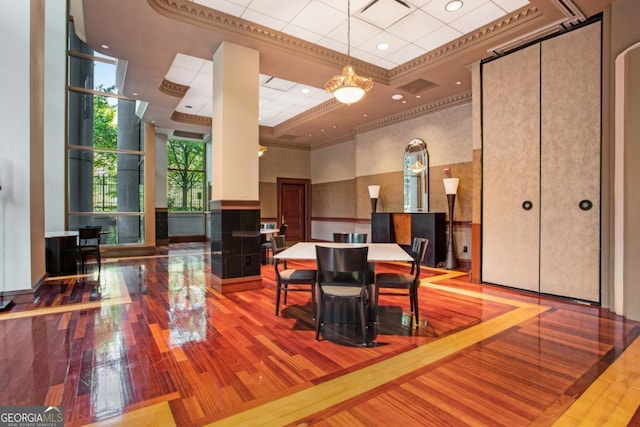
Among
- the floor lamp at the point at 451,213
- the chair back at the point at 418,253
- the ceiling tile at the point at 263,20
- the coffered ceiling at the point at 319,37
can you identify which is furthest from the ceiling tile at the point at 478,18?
the chair back at the point at 418,253

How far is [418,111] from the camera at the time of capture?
723 centimetres

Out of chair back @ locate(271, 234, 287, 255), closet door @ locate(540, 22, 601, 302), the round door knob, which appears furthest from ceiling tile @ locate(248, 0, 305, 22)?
the round door knob

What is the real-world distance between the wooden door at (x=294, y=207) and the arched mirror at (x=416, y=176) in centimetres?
437

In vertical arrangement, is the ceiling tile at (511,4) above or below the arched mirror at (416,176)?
above

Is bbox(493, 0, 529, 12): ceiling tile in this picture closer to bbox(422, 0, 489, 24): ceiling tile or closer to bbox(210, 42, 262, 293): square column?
bbox(422, 0, 489, 24): ceiling tile

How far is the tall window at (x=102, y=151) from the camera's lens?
23.6ft

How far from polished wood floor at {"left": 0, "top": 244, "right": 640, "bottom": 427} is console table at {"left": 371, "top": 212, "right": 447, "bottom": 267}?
249 centimetres

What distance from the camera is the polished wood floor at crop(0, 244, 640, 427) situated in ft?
5.99

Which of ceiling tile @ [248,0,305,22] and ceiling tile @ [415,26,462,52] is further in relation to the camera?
ceiling tile @ [415,26,462,52]

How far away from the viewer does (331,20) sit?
4164mm

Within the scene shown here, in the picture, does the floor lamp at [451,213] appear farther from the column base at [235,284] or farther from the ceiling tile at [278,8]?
the ceiling tile at [278,8]

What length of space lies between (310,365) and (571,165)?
4020mm

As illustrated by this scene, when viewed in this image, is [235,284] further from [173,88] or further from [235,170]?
[173,88]

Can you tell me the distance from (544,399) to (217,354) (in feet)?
7.53
